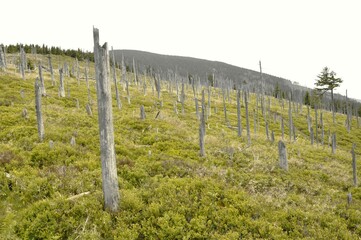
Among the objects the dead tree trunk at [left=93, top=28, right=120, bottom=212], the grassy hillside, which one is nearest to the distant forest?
the grassy hillside

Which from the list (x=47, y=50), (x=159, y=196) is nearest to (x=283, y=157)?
(x=159, y=196)

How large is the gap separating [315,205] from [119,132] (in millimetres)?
16410

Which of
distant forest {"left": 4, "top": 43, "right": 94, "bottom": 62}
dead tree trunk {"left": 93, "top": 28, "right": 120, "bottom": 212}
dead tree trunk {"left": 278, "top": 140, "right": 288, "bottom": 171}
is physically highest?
distant forest {"left": 4, "top": 43, "right": 94, "bottom": 62}

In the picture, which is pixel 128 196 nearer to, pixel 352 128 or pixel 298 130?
pixel 298 130

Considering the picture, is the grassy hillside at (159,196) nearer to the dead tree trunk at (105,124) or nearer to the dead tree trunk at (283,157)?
the dead tree trunk at (105,124)

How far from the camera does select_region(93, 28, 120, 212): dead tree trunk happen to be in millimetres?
9539

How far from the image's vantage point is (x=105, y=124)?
9648mm

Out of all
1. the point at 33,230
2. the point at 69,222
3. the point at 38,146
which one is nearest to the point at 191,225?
the point at 69,222

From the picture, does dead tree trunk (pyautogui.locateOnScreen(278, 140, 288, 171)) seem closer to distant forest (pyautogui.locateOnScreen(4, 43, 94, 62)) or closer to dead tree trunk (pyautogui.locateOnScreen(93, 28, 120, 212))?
dead tree trunk (pyautogui.locateOnScreen(93, 28, 120, 212))

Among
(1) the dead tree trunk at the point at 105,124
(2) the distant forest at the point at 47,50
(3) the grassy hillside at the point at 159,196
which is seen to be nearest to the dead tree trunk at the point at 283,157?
(3) the grassy hillside at the point at 159,196

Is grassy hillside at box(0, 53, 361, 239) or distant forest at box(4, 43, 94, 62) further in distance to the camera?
distant forest at box(4, 43, 94, 62)

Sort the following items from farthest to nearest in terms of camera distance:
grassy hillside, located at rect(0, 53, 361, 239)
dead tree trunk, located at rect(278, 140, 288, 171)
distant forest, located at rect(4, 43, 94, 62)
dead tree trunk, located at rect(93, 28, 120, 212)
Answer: distant forest, located at rect(4, 43, 94, 62) < dead tree trunk, located at rect(278, 140, 288, 171) < dead tree trunk, located at rect(93, 28, 120, 212) < grassy hillside, located at rect(0, 53, 361, 239)

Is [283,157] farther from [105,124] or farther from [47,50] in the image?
[47,50]

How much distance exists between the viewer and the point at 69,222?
8.84 metres
